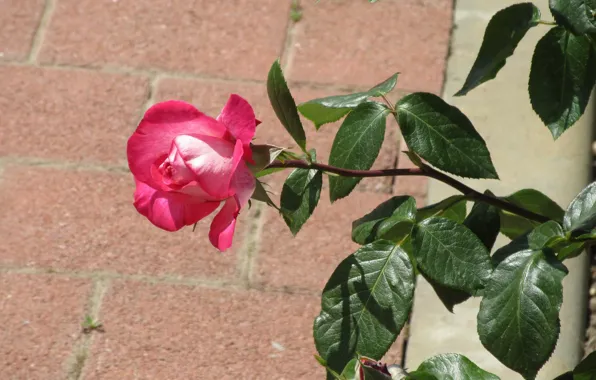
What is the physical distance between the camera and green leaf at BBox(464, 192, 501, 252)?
1.12m

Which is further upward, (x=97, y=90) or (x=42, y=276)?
(x=97, y=90)

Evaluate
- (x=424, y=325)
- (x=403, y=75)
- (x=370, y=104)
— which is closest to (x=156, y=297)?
(x=424, y=325)

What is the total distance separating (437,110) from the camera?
38.3 inches

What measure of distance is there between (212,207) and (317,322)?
0.57 ft

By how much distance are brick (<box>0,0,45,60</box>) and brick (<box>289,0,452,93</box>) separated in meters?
0.70

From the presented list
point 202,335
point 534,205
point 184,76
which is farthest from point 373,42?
point 534,205

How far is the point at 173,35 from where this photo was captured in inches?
101

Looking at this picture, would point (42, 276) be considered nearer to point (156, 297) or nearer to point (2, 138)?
point (156, 297)

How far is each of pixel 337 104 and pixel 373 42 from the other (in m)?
1.52

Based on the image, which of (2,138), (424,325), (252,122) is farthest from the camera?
(2,138)

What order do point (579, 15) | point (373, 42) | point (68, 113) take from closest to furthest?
point (579, 15) < point (68, 113) < point (373, 42)

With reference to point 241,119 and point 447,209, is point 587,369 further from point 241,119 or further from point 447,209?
point 241,119

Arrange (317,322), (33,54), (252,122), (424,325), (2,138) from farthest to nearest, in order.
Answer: (33,54), (2,138), (424,325), (317,322), (252,122)

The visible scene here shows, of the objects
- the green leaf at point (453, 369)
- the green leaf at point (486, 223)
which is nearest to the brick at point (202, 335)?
the green leaf at point (486, 223)
